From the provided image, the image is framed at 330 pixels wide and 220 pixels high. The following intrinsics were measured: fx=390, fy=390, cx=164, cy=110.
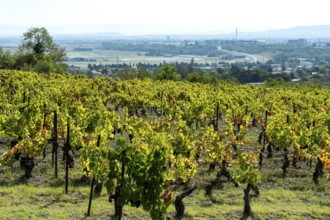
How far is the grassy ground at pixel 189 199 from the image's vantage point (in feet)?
47.7

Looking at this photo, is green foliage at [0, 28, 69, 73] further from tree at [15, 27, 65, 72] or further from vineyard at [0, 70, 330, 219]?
vineyard at [0, 70, 330, 219]

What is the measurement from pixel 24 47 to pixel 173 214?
77.0 m

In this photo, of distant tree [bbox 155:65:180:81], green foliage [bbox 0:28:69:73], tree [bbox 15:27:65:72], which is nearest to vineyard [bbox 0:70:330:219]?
green foliage [bbox 0:28:69:73]

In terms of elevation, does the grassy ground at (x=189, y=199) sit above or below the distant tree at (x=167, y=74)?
below

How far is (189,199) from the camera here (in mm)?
16828

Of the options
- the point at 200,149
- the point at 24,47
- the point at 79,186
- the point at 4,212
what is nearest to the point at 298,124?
the point at 200,149

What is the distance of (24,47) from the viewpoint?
83.6m

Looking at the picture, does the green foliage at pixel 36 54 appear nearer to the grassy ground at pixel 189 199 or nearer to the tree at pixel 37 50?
the tree at pixel 37 50

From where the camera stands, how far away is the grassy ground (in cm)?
1455

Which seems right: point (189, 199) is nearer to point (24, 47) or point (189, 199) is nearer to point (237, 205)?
point (237, 205)

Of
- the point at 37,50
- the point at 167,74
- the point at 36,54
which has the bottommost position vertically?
the point at 167,74

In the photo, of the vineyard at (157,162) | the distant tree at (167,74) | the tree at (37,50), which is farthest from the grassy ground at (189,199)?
the tree at (37,50)

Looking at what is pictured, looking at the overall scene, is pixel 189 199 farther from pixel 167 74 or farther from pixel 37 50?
pixel 37 50

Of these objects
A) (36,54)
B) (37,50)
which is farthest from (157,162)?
(37,50)
